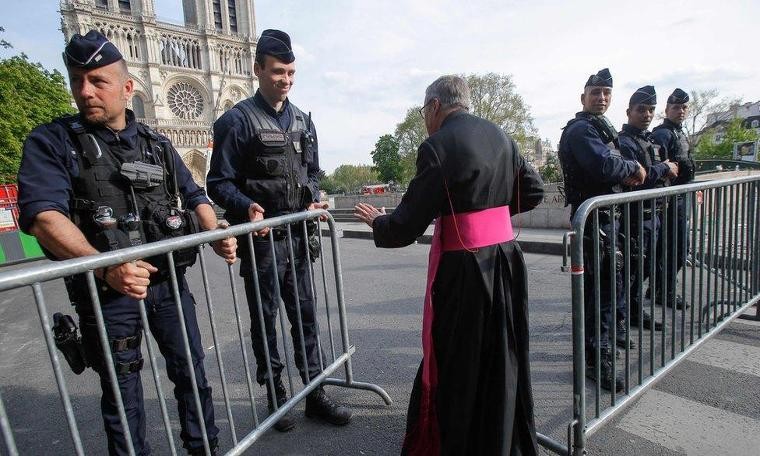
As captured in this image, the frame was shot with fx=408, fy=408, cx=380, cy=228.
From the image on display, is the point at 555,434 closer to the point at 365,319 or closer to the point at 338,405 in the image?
the point at 338,405

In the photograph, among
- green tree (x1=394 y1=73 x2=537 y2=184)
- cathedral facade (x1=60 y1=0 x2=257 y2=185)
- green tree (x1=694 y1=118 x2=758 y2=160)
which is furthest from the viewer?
cathedral facade (x1=60 y1=0 x2=257 y2=185)

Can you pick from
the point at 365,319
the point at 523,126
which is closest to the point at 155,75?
the point at 523,126

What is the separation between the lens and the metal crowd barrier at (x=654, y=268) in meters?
2.06

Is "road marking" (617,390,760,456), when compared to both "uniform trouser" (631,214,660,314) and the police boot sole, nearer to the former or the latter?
"uniform trouser" (631,214,660,314)

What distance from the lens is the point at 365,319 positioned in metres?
4.66

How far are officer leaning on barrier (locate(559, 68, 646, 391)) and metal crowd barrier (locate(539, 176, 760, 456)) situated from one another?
60 millimetres

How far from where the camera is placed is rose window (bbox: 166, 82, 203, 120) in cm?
5750

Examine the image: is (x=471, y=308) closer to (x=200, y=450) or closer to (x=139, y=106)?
(x=200, y=450)

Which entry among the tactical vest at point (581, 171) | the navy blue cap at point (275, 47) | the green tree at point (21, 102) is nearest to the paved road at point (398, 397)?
the tactical vest at point (581, 171)

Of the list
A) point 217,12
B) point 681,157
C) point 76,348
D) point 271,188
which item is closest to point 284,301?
point 271,188

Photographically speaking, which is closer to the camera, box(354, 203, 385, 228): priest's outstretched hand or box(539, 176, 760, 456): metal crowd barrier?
box(539, 176, 760, 456): metal crowd barrier

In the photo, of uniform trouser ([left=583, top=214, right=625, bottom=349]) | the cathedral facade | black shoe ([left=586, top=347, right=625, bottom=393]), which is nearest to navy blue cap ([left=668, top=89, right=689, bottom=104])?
uniform trouser ([left=583, top=214, right=625, bottom=349])

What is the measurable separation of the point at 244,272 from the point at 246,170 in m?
0.69

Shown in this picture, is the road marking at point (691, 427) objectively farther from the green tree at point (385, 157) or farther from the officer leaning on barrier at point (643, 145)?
the green tree at point (385, 157)
